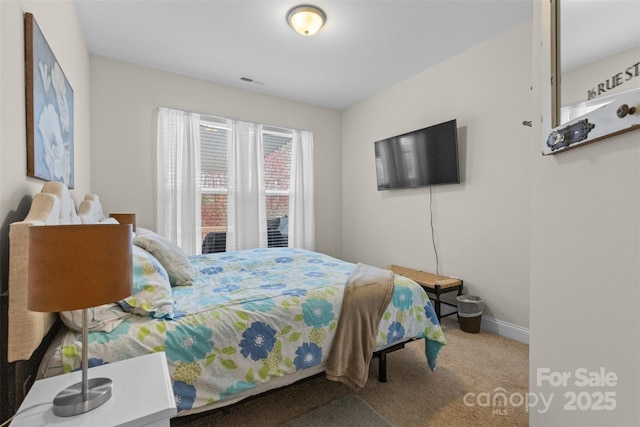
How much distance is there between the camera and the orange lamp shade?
2.40 ft

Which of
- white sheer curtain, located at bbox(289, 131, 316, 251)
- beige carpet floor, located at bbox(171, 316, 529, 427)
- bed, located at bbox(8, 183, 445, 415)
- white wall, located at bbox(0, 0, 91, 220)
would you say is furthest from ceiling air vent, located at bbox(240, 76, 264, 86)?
beige carpet floor, located at bbox(171, 316, 529, 427)

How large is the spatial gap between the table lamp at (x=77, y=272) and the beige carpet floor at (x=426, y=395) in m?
0.65

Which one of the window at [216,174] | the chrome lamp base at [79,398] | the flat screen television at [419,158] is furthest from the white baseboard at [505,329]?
the chrome lamp base at [79,398]

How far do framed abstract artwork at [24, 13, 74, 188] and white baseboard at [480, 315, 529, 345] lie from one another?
3.41m

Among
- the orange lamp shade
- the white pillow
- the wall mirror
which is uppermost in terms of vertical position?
the wall mirror

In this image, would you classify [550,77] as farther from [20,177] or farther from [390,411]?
[20,177]

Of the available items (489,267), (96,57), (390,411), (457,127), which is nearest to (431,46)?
(457,127)

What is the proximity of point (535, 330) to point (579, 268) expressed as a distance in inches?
11.9

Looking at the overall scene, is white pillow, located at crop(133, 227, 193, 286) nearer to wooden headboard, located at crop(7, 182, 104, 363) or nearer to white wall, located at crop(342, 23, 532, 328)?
wooden headboard, located at crop(7, 182, 104, 363)

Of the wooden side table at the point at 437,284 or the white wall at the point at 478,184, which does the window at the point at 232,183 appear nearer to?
the white wall at the point at 478,184

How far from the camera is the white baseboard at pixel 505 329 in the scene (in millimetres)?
2453

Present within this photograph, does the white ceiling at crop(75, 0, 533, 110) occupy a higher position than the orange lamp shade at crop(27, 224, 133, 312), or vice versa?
the white ceiling at crop(75, 0, 533, 110)

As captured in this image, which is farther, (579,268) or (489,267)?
(489,267)

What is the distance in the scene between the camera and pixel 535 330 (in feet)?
3.17
